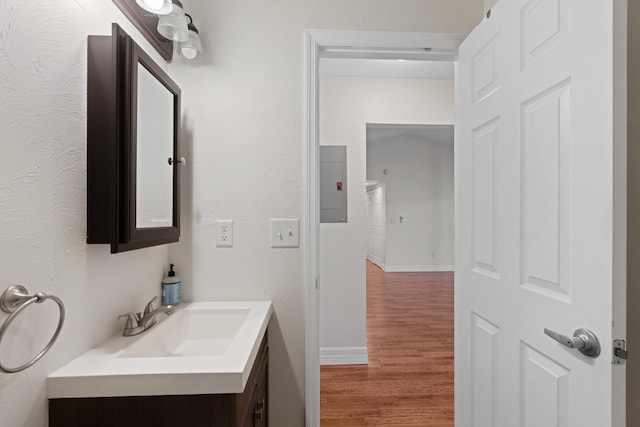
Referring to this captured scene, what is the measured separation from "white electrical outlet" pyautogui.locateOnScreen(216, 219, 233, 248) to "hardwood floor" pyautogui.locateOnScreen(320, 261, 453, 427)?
1.26 metres

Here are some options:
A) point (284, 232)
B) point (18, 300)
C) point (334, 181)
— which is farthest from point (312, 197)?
point (334, 181)

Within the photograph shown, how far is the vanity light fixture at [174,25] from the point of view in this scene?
4.13 ft

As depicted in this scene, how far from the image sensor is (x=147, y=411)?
2.69 ft

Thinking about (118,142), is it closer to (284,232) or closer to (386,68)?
(284,232)

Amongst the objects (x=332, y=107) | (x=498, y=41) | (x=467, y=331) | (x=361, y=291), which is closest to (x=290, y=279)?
(x=467, y=331)

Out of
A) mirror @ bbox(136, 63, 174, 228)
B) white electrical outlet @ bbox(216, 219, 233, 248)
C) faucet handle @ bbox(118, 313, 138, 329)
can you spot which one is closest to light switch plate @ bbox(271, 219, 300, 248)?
white electrical outlet @ bbox(216, 219, 233, 248)

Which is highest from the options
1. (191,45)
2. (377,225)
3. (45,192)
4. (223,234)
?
(191,45)

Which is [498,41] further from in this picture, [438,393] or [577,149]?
[438,393]

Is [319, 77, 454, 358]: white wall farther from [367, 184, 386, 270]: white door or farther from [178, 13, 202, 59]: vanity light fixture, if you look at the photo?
[367, 184, 386, 270]: white door

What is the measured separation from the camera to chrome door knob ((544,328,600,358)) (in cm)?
76

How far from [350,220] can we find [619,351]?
7.14 feet

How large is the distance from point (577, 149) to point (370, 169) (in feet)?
21.7

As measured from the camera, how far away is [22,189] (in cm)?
73

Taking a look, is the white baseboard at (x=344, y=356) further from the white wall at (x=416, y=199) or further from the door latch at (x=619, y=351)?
the white wall at (x=416, y=199)
